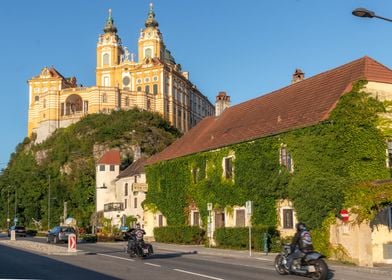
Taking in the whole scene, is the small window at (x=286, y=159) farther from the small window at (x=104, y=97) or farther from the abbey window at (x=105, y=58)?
the abbey window at (x=105, y=58)

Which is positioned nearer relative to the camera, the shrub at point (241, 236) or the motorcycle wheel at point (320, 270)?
the motorcycle wheel at point (320, 270)

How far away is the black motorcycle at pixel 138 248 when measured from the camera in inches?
961

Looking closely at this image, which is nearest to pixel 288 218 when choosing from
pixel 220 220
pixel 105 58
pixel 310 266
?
pixel 220 220

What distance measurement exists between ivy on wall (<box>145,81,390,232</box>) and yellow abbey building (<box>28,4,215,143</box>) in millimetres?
85040

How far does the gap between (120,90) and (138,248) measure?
317ft

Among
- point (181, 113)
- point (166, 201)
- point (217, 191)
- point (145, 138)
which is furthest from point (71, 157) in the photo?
point (217, 191)

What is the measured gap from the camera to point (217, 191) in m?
35.9

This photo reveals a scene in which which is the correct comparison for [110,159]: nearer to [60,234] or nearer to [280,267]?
[60,234]

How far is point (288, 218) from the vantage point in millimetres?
29547

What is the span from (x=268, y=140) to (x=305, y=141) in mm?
3486

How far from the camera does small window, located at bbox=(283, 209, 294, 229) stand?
29.3 meters

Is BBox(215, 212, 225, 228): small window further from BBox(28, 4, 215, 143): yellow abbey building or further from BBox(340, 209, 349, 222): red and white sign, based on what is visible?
BBox(28, 4, 215, 143): yellow abbey building

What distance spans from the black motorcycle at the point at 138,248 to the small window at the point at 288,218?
849cm

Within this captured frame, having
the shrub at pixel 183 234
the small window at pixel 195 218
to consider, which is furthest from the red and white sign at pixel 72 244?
the small window at pixel 195 218
